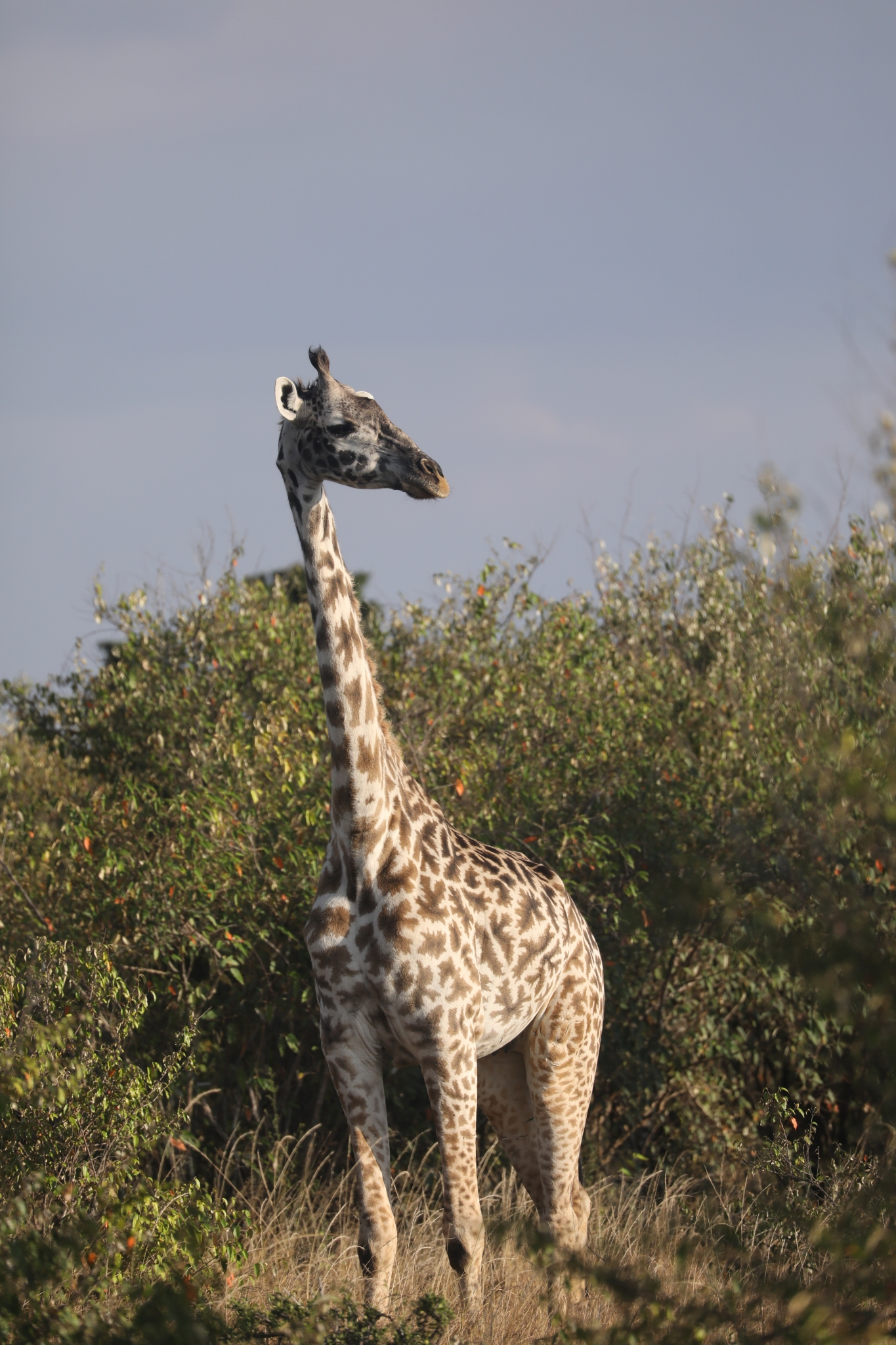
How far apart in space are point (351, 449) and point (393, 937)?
6.77 ft

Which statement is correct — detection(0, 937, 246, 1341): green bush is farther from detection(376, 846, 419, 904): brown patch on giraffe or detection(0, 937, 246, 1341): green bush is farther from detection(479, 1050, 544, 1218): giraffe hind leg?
detection(479, 1050, 544, 1218): giraffe hind leg

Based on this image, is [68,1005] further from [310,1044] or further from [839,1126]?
[839,1126]

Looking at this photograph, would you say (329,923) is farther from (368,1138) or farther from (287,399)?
(287,399)

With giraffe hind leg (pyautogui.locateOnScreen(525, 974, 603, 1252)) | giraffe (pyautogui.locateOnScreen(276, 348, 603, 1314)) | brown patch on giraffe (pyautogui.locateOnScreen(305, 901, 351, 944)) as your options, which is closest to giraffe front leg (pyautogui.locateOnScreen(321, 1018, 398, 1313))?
giraffe (pyautogui.locateOnScreen(276, 348, 603, 1314))

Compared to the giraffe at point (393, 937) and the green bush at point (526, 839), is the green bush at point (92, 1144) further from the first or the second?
the green bush at point (526, 839)

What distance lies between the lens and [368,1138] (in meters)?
5.00

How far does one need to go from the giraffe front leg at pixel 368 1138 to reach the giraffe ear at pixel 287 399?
8.69ft

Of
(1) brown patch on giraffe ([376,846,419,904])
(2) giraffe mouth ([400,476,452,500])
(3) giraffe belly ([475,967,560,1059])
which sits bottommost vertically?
(3) giraffe belly ([475,967,560,1059])

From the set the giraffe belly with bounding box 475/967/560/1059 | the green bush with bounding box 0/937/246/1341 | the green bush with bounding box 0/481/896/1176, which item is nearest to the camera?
the green bush with bounding box 0/937/246/1341

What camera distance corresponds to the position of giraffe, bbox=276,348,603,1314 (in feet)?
16.3

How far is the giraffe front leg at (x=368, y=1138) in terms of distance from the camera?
487 centimetres

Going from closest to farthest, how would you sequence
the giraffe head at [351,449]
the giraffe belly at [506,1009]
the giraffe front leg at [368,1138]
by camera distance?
the giraffe front leg at [368,1138]
the giraffe head at [351,449]
the giraffe belly at [506,1009]

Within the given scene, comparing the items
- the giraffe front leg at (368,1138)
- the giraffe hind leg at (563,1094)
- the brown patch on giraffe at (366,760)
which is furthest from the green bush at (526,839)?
the brown patch on giraffe at (366,760)

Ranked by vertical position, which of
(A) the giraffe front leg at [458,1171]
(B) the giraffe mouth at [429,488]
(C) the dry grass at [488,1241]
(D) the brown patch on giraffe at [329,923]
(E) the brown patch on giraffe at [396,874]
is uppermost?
(B) the giraffe mouth at [429,488]
